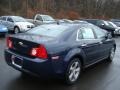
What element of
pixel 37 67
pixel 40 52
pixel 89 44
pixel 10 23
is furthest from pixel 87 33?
pixel 10 23

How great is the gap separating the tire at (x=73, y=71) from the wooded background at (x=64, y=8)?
3245cm

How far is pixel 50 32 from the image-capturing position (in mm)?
6172

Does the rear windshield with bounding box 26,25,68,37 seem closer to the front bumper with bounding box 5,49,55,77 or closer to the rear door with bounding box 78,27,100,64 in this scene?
the rear door with bounding box 78,27,100,64

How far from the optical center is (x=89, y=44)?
6414 mm

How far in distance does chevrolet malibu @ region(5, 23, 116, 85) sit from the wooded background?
105ft

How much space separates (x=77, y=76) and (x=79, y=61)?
0.40 m

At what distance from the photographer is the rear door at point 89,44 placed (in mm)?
6211

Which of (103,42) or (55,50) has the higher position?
(55,50)

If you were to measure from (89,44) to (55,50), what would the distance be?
150 cm

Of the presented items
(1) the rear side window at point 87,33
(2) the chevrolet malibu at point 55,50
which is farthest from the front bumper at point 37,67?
(1) the rear side window at point 87,33

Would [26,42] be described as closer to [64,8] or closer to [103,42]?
[103,42]

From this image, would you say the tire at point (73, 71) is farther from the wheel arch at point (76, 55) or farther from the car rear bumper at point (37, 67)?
the car rear bumper at point (37, 67)

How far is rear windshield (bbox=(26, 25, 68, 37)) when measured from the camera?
600cm

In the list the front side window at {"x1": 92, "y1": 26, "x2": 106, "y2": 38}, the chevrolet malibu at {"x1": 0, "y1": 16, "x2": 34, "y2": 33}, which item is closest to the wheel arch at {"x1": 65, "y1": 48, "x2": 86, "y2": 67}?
the front side window at {"x1": 92, "y1": 26, "x2": 106, "y2": 38}
